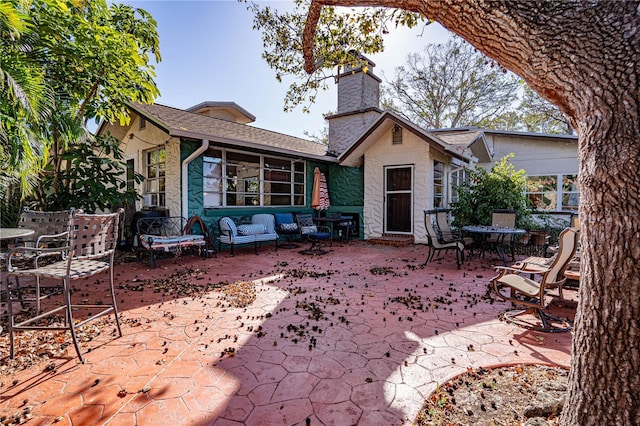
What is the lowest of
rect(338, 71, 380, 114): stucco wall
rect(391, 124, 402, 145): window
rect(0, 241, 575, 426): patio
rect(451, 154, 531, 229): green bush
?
rect(0, 241, 575, 426): patio

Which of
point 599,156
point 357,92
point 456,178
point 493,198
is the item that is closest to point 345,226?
point 493,198

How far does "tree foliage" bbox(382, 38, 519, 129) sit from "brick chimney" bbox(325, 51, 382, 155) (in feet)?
25.1

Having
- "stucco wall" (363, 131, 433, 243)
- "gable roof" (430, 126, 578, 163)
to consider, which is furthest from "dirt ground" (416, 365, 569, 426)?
"gable roof" (430, 126, 578, 163)

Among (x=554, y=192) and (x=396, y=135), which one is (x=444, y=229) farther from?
(x=554, y=192)

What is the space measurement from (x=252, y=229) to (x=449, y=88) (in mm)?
15970

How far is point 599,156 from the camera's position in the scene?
1.27 metres

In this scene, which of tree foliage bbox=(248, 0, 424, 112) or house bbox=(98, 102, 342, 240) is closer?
tree foliage bbox=(248, 0, 424, 112)

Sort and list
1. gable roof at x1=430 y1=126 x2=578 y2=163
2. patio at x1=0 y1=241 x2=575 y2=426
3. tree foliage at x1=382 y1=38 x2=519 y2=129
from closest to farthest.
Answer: patio at x1=0 y1=241 x2=575 y2=426
gable roof at x1=430 y1=126 x2=578 y2=163
tree foliage at x1=382 y1=38 x2=519 y2=129

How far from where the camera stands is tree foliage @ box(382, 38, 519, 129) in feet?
56.0

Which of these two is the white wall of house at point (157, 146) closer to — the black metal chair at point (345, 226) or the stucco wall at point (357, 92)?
the black metal chair at point (345, 226)

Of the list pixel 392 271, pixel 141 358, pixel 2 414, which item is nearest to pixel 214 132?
pixel 392 271

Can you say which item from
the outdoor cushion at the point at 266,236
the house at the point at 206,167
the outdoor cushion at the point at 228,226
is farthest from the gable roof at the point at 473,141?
the outdoor cushion at the point at 228,226

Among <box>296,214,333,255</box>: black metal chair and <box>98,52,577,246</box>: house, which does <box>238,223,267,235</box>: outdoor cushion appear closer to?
<box>98,52,577,246</box>: house

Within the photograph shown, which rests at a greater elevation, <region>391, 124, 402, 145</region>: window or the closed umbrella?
<region>391, 124, 402, 145</region>: window
